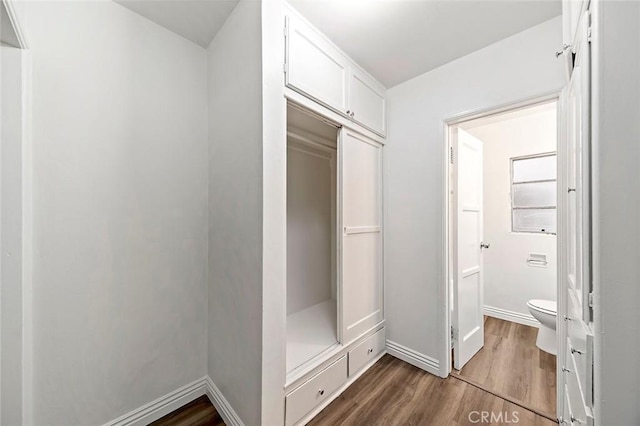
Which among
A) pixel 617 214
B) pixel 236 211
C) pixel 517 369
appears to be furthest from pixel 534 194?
pixel 236 211

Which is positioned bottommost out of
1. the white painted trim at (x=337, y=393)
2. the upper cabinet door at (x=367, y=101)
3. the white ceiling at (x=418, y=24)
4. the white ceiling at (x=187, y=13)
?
the white painted trim at (x=337, y=393)

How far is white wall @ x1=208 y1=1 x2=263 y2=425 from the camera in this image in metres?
1.31

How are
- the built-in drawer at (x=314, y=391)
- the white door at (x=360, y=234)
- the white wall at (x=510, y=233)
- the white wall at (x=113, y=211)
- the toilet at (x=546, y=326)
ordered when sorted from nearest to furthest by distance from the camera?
the white wall at (x=113, y=211)
the built-in drawer at (x=314, y=391)
the white door at (x=360, y=234)
the toilet at (x=546, y=326)
the white wall at (x=510, y=233)

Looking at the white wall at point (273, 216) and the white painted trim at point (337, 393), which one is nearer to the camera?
the white wall at point (273, 216)

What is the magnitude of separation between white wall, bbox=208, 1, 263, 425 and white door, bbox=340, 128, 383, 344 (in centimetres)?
75

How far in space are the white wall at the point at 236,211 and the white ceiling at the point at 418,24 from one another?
0.47m

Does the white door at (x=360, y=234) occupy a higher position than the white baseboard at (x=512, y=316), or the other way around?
the white door at (x=360, y=234)

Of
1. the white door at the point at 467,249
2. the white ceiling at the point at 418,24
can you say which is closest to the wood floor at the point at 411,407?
the white door at the point at 467,249

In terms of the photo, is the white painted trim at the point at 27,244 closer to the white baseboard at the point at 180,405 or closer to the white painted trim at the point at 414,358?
the white baseboard at the point at 180,405

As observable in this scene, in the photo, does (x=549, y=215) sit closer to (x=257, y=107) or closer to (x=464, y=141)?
(x=464, y=141)

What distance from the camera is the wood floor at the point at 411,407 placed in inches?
59.6

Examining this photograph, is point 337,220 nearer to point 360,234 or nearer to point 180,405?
point 360,234

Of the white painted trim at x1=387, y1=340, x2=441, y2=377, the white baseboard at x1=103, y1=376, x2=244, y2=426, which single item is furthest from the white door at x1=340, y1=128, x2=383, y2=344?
the white baseboard at x1=103, y1=376, x2=244, y2=426

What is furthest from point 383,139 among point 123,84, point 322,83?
point 123,84
